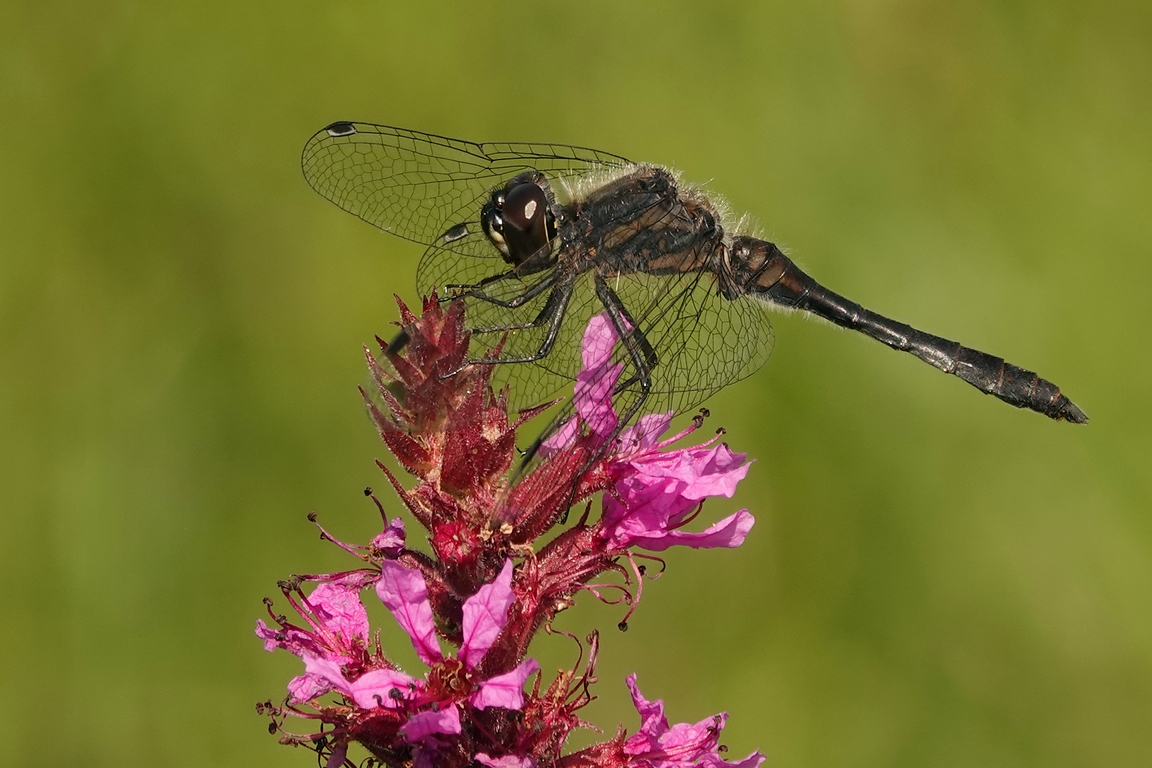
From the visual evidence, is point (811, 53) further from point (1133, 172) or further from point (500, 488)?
point (500, 488)

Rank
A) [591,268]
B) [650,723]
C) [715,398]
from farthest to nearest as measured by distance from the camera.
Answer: [715,398] < [591,268] < [650,723]

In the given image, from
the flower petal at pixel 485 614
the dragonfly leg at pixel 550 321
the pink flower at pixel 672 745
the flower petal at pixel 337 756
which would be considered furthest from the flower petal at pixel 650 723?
the dragonfly leg at pixel 550 321

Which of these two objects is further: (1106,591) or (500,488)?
(1106,591)

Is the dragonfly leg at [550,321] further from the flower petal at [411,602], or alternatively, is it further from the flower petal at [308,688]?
the flower petal at [308,688]

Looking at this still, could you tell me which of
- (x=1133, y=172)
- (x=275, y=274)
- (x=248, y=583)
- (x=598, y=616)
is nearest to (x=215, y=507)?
(x=248, y=583)

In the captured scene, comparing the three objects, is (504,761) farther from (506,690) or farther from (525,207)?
(525,207)

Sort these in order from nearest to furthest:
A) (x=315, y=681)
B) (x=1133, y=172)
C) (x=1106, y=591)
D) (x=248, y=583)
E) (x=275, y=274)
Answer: (x=315, y=681)
(x=248, y=583)
(x=1106, y=591)
(x=275, y=274)
(x=1133, y=172)

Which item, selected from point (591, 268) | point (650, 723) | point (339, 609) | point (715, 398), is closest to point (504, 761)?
point (650, 723)
